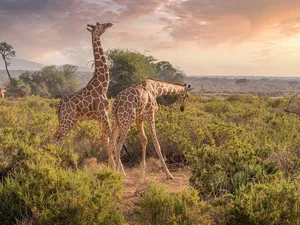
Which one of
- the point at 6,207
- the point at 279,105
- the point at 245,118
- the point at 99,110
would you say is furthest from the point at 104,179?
the point at 279,105

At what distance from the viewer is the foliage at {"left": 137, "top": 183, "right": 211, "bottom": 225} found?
336 cm

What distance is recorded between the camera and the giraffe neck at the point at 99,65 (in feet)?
19.5

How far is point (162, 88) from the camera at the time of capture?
686 cm

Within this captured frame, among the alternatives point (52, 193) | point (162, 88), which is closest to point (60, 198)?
point (52, 193)

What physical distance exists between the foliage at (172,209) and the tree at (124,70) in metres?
24.7

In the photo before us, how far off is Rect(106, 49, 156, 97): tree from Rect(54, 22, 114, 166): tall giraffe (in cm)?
2197

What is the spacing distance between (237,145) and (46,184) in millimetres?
3426

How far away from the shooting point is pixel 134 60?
98.8ft

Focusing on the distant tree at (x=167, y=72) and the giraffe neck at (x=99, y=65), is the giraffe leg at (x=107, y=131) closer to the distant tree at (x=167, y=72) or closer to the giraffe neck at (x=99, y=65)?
the giraffe neck at (x=99, y=65)

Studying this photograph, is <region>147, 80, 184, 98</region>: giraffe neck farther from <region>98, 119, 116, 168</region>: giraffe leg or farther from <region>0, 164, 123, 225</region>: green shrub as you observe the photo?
<region>0, 164, 123, 225</region>: green shrub

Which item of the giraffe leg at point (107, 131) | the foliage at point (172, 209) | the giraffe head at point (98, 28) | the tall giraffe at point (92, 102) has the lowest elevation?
the foliage at point (172, 209)

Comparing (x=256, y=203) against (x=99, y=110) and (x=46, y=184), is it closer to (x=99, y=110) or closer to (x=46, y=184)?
→ (x=46, y=184)

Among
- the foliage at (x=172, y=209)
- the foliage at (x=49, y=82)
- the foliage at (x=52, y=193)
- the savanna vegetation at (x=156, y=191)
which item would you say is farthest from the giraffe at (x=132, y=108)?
the foliage at (x=49, y=82)

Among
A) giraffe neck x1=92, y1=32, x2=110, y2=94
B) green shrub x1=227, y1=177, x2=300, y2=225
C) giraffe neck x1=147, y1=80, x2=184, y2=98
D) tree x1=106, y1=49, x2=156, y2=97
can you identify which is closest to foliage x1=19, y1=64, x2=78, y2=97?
tree x1=106, y1=49, x2=156, y2=97
